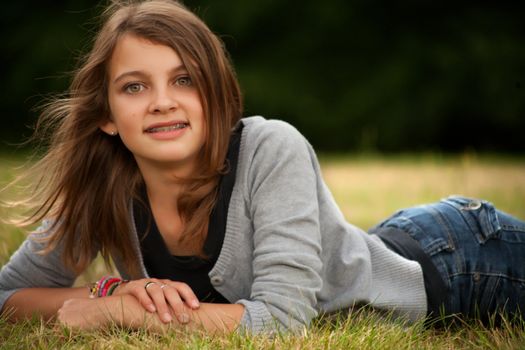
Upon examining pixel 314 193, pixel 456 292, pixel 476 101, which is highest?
pixel 314 193

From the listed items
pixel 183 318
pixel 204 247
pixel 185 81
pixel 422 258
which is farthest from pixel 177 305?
Answer: pixel 422 258

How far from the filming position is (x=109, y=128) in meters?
2.39

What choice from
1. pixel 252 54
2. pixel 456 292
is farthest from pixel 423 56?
pixel 456 292

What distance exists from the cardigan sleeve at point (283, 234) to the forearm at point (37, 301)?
592 millimetres

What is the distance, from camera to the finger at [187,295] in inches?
77.3

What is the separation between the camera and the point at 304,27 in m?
12.7

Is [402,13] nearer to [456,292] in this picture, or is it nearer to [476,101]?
[476,101]

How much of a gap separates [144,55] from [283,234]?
2.18 feet

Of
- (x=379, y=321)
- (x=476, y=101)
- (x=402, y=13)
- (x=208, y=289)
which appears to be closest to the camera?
(x=379, y=321)

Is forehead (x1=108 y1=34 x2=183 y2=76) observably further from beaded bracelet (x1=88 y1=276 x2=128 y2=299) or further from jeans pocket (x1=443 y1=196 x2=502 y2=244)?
jeans pocket (x1=443 y1=196 x2=502 y2=244)

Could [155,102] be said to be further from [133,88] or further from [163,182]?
[163,182]

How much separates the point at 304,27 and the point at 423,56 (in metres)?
2.13

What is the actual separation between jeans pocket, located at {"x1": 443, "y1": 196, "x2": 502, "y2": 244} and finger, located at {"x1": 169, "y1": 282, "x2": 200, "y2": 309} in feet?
3.45

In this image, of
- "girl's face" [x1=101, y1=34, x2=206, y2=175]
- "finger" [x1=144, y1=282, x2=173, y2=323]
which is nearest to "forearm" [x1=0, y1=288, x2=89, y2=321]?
"finger" [x1=144, y1=282, x2=173, y2=323]
